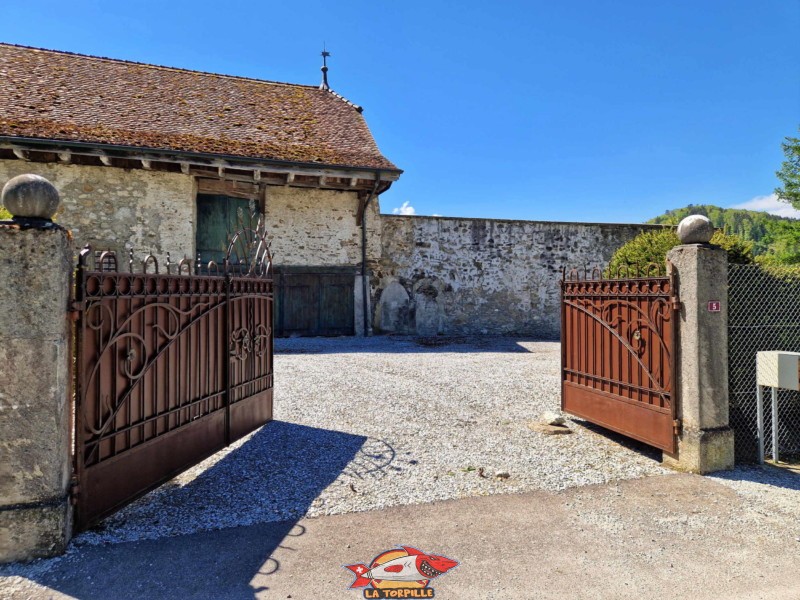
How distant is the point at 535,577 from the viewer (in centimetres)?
248

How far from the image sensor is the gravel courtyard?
3.30 metres

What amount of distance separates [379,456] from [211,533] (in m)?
1.66

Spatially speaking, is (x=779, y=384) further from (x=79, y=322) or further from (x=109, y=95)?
(x=109, y=95)

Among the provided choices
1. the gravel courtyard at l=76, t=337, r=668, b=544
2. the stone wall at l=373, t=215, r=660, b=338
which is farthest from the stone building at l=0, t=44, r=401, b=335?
the gravel courtyard at l=76, t=337, r=668, b=544

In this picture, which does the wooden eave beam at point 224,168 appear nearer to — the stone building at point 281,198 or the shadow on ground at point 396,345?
the stone building at point 281,198

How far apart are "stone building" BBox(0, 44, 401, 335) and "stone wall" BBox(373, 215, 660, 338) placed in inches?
39.2

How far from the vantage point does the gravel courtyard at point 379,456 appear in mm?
3297

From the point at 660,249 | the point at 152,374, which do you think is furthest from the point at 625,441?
the point at 152,374

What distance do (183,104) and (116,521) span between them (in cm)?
1240

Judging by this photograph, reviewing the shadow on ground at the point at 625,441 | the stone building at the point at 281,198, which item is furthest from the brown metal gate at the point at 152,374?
the stone building at the point at 281,198

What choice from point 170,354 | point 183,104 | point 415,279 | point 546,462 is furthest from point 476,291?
point 170,354

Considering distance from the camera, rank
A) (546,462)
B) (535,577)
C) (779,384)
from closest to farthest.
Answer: (535,577), (779,384), (546,462)

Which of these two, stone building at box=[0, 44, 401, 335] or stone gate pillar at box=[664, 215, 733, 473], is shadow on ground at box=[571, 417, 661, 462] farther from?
stone building at box=[0, 44, 401, 335]

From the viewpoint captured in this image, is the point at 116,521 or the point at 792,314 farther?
the point at 792,314
